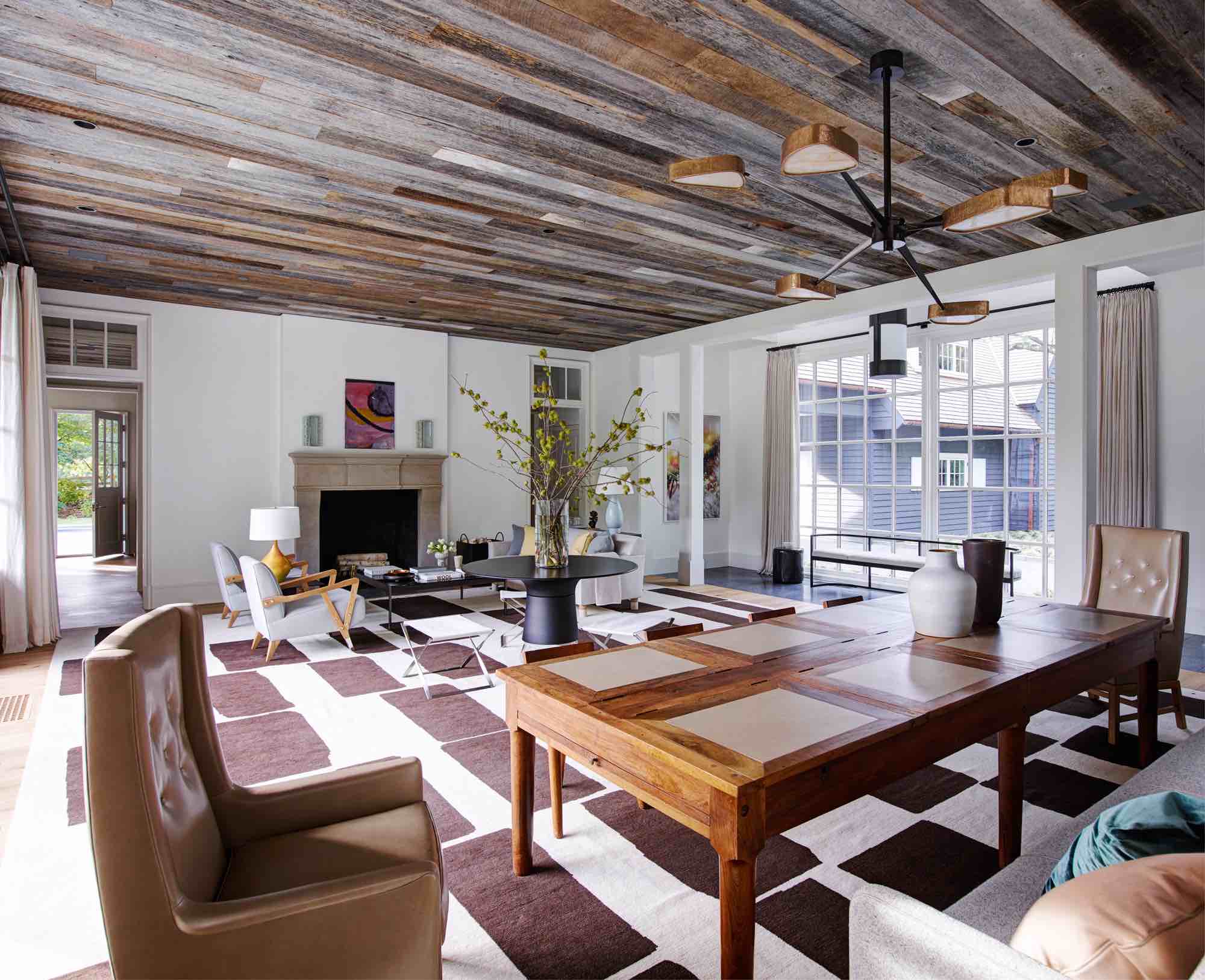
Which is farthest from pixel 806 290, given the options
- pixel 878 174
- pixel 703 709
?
pixel 703 709

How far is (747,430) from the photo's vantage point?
9.98 m

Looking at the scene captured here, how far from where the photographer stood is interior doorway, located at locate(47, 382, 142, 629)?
282 inches

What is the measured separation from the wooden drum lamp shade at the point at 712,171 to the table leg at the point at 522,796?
1948mm

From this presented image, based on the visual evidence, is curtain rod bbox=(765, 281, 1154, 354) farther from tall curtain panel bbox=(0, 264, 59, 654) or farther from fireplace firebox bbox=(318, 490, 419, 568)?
tall curtain panel bbox=(0, 264, 59, 654)

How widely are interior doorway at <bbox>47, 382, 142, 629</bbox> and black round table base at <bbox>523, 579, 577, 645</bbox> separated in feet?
13.4

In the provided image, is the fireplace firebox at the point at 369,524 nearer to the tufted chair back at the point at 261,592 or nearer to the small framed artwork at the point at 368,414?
the small framed artwork at the point at 368,414

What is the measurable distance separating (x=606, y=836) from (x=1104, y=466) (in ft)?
19.5

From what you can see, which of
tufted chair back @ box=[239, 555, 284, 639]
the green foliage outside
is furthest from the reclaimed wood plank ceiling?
the green foliage outside

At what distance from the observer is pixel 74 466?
44.9 feet

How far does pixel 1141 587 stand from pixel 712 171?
2.96 meters

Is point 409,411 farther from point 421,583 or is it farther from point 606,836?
point 606,836

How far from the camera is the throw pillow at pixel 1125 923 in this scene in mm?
910

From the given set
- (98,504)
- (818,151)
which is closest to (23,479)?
(818,151)

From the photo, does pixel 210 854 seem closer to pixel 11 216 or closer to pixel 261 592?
pixel 261 592
